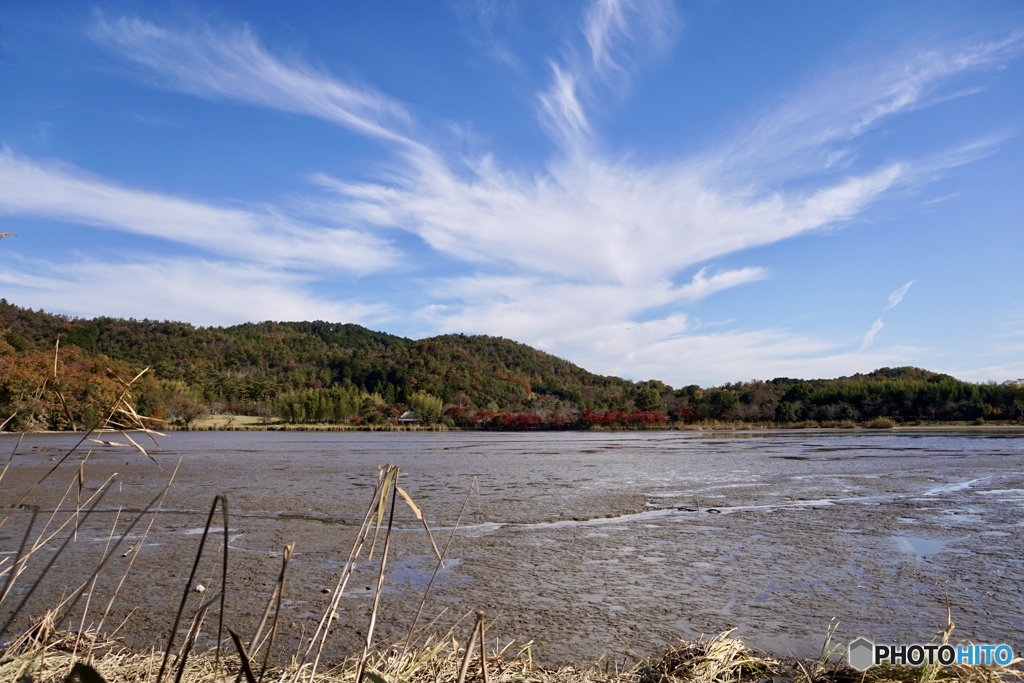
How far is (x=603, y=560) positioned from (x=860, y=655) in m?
3.96

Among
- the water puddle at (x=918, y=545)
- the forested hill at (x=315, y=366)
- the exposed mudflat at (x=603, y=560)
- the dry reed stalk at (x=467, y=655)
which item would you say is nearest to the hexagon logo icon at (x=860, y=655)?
the exposed mudflat at (x=603, y=560)

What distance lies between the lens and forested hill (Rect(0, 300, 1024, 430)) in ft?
237

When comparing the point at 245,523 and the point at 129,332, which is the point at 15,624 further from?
the point at 129,332

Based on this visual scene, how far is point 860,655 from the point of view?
3.78 meters

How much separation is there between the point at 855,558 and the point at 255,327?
20683cm

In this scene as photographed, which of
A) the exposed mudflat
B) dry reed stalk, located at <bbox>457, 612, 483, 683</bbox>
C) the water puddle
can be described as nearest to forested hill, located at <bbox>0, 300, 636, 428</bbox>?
the exposed mudflat

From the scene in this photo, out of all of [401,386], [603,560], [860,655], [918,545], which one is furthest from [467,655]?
[401,386]

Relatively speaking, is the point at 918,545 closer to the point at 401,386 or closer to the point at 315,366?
the point at 401,386

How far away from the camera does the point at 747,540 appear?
28.3ft

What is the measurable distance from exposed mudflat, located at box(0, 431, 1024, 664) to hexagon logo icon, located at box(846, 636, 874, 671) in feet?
1.39

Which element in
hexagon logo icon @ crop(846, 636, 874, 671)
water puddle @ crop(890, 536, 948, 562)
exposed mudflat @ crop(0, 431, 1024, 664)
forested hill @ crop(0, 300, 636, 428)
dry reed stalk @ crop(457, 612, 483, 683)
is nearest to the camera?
dry reed stalk @ crop(457, 612, 483, 683)

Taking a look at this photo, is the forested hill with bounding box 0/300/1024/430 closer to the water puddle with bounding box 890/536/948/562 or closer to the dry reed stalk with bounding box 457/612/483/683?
the dry reed stalk with bounding box 457/612/483/683

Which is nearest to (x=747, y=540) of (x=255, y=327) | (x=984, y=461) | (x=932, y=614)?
(x=932, y=614)

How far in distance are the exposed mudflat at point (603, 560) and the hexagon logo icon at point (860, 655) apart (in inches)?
16.6
